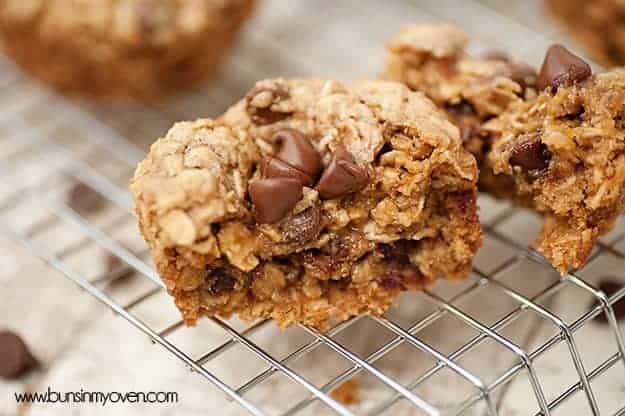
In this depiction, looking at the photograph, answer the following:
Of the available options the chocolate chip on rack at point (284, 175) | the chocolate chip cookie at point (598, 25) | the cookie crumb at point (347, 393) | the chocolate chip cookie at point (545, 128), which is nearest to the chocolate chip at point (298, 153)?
the chocolate chip on rack at point (284, 175)

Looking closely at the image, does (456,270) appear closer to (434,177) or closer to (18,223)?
(434,177)

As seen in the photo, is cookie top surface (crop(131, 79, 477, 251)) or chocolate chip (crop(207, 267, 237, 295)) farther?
chocolate chip (crop(207, 267, 237, 295))

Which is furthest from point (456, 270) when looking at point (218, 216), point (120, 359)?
point (120, 359)

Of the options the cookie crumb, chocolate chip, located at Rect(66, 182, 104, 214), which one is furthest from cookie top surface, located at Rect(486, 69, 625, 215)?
chocolate chip, located at Rect(66, 182, 104, 214)

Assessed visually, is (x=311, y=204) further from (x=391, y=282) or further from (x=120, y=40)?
(x=120, y=40)

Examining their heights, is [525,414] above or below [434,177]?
below

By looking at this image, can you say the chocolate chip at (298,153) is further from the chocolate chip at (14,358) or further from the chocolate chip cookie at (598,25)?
the chocolate chip cookie at (598,25)

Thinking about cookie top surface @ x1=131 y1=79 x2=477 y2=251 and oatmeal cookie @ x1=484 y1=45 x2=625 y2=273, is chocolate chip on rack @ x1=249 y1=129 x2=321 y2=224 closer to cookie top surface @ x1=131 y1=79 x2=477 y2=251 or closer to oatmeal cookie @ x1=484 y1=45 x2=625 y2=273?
cookie top surface @ x1=131 y1=79 x2=477 y2=251
